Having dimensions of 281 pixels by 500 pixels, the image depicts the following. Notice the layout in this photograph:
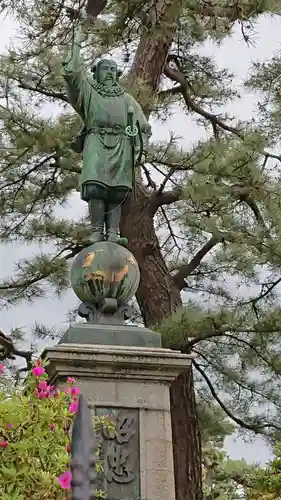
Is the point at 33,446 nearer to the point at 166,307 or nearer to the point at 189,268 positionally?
the point at 166,307

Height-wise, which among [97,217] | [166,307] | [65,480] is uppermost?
[166,307]

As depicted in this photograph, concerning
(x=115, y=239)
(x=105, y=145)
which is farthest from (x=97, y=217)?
(x=105, y=145)

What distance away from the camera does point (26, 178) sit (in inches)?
300

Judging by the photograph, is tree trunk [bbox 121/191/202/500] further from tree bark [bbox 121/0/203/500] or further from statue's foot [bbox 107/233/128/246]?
statue's foot [bbox 107/233/128/246]

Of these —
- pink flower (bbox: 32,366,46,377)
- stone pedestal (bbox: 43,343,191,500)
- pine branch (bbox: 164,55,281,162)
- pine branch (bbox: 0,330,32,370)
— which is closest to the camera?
pink flower (bbox: 32,366,46,377)

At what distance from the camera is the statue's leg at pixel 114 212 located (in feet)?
14.4

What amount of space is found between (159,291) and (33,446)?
4689 mm

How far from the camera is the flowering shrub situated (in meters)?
2.50

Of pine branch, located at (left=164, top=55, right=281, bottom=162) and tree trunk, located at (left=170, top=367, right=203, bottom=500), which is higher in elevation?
pine branch, located at (left=164, top=55, right=281, bottom=162)

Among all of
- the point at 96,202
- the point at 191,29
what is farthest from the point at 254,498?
the point at 191,29

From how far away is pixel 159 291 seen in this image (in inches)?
285

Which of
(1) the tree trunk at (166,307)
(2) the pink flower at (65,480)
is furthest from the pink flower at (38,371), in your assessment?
(1) the tree trunk at (166,307)

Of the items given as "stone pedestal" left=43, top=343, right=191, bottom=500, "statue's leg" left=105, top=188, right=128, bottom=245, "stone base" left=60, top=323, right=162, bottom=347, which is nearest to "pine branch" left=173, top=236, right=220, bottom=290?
"statue's leg" left=105, top=188, right=128, bottom=245

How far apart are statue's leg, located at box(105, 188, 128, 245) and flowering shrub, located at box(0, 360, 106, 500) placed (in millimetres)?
1754
